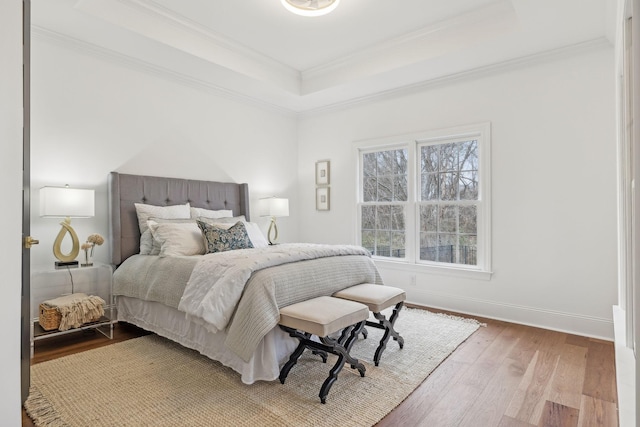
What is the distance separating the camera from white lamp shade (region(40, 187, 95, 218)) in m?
2.78

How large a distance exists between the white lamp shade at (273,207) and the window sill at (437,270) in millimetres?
1347

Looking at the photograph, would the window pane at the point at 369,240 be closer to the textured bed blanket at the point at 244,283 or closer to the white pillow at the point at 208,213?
the textured bed blanket at the point at 244,283

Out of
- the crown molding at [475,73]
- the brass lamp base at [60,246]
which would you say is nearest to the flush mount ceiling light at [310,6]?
the crown molding at [475,73]

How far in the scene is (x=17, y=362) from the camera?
140 cm

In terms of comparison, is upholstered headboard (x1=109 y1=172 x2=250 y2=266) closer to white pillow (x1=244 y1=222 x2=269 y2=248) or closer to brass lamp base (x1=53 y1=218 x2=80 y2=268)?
brass lamp base (x1=53 y1=218 x2=80 y2=268)

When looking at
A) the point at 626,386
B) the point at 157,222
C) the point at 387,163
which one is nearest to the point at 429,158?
the point at 387,163

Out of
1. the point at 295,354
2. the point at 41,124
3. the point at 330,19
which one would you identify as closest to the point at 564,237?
the point at 295,354

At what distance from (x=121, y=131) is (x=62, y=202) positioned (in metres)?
1.05

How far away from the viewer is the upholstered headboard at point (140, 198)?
3.33 metres

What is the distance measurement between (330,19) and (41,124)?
2645mm

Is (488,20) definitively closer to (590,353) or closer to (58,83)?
(590,353)

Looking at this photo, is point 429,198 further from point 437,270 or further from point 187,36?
point 187,36

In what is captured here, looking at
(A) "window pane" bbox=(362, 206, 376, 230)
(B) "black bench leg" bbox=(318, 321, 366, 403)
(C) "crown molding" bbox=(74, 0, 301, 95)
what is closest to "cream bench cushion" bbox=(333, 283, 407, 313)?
(B) "black bench leg" bbox=(318, 321, 366, 403)

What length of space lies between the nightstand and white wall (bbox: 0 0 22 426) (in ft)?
5.12
